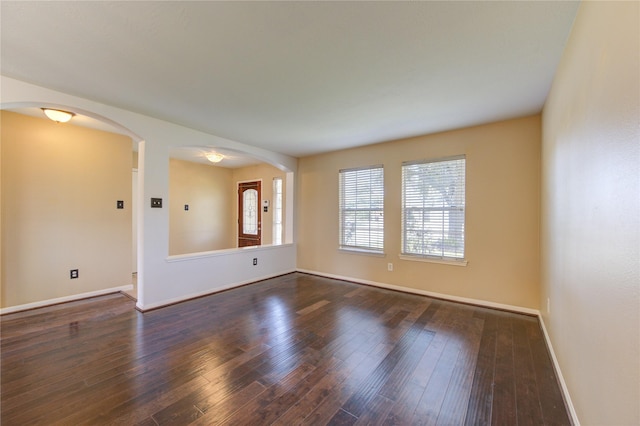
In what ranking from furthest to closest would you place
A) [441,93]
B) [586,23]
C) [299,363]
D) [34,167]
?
1. [34,167]
2. [441,93]
3. [299,363]
4. [586,23]

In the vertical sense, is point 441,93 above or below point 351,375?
above

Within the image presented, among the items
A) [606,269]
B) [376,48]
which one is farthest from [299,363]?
[376,48]

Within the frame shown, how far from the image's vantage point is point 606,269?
3.78ft

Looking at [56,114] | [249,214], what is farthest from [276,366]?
[249,214]

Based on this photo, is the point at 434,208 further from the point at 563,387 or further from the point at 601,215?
the point at 601,215

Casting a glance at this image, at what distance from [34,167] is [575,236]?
5.90 meters

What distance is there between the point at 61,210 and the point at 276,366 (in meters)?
3.98

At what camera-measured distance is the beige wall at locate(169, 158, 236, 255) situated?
629cm

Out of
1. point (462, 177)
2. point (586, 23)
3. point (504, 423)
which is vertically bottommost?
point (504, 423)

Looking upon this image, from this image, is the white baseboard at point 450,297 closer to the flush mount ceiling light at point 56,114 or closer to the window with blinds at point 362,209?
the window with blinds at point 362,209

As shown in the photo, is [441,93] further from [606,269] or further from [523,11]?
[606,269]

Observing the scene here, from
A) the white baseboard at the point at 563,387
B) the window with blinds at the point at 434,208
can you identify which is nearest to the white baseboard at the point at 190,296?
the window with blinds at the point at 434,208

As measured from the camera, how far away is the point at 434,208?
3889 mm

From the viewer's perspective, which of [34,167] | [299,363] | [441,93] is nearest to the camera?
[299,363]
